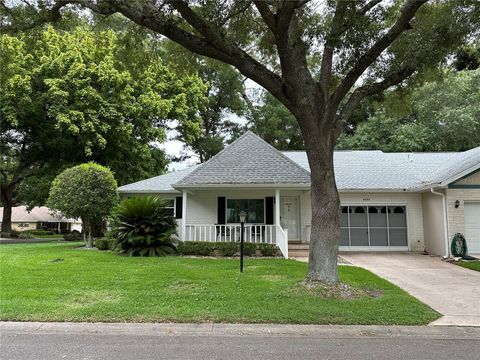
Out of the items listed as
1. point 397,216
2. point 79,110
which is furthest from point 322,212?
point 79,110

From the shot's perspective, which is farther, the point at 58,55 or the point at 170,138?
the point at 170,138

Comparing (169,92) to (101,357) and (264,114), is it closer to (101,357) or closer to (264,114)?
(264,114)

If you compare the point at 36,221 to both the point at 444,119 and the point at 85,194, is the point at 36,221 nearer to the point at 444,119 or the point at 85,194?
the point at 85,194

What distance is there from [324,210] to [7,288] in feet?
22.0

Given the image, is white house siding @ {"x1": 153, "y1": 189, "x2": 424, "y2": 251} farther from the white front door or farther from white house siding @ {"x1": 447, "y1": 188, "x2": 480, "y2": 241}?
white house siding @ {"x1": 447, "y1": 188, "x2": 480, "y2": 241}

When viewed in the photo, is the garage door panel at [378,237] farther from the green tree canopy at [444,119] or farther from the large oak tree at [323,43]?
the green tree canopy at [444,119]

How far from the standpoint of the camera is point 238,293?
7.96 metres

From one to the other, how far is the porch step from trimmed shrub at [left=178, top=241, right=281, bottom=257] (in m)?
0.88

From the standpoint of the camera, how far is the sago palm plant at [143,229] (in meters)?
14.3

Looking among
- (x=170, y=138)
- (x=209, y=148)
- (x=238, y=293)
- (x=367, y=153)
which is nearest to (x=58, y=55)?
(x=170, y=138)

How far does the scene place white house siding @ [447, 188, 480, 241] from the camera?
14945 millimetres

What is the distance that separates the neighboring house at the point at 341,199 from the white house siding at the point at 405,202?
4cm

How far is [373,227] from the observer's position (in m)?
17.5

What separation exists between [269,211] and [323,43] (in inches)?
331
